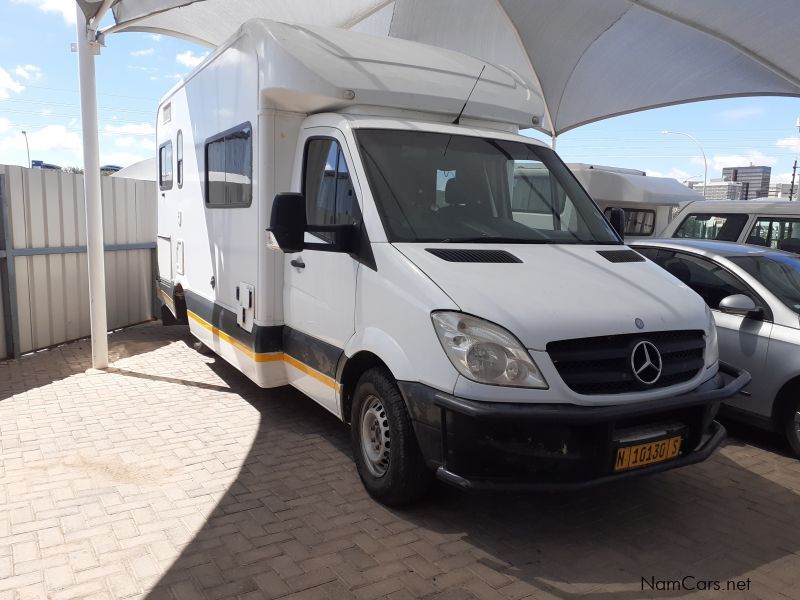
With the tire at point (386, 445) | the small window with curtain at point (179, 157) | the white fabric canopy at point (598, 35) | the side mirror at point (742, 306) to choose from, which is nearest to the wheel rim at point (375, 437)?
the tire at point (386, 445)

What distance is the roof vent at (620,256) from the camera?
4.33 meters

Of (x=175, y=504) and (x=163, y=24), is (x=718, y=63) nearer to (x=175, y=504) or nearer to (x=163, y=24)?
(x=163, y=24)

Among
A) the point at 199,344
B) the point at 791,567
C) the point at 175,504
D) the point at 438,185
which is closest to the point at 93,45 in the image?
the point at 199,344

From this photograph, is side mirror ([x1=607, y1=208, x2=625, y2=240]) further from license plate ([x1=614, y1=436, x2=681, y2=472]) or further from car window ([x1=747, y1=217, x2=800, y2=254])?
car window ([x1=747, y1=217, x2=800, y2=254])

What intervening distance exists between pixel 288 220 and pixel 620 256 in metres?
2.23

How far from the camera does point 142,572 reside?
336 centimetres

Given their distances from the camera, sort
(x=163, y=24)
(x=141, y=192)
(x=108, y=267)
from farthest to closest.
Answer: (x=163, y=24) < (x=141, y=192) < (x=108, y=267)

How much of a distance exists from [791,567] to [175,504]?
362cm

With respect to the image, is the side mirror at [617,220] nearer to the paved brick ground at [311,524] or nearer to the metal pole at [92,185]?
the paved brick ground at [311,524]

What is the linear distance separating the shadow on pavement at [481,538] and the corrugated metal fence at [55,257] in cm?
448

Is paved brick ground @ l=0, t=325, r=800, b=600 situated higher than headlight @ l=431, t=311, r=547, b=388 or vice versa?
headlight @ l=431, t=311, r=547, b=388

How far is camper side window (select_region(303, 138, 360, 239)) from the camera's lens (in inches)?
172

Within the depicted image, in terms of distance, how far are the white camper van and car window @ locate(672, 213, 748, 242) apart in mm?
4164
